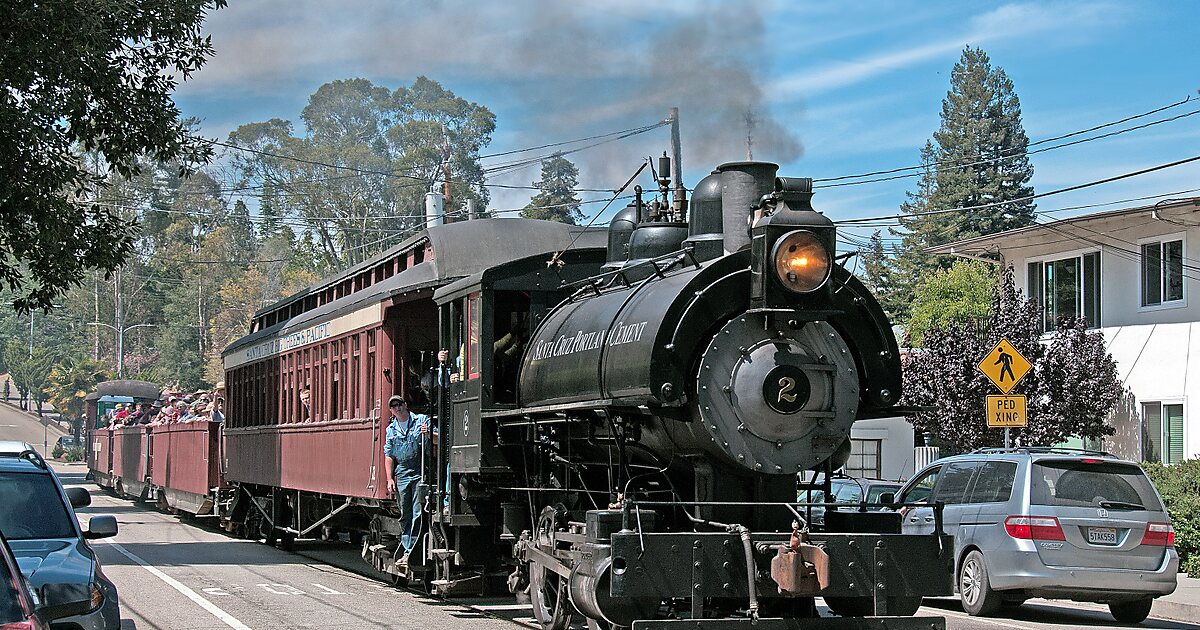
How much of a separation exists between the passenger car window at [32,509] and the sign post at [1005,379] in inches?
430

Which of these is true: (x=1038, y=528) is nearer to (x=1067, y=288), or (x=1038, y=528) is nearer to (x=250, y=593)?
(x=250, y=593)

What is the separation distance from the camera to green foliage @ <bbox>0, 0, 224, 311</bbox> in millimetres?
15219

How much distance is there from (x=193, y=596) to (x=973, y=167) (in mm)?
63332

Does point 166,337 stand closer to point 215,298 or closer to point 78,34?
point 215,298

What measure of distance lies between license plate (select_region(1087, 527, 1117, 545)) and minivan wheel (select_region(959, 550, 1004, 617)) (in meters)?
1.05

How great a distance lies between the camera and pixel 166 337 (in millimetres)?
99250

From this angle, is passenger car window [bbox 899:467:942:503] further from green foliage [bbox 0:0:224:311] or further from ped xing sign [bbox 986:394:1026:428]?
green foliage [bbox 0:0:224:311]

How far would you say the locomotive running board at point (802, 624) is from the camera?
8.10m

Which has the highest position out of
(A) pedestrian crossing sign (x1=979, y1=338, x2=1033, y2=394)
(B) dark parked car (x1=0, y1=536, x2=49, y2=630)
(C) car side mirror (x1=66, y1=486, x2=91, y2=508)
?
(A) pedestrian crossing sign (x1=979, y1=338, x2=1033, y2=394)

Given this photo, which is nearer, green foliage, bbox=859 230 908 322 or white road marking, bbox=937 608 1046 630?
white road marking, bbox=937 608 1046 630

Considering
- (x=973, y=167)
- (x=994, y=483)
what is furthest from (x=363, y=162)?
(x=994, y=483)

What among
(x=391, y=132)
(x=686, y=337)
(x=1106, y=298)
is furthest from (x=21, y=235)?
(x=391, y=132)

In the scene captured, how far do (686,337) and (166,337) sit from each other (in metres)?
95.8

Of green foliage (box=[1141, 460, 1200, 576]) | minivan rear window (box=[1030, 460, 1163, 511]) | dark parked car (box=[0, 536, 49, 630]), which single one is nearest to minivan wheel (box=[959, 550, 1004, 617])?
minivan rear window (box=[1030, 460, 1163, 511])
